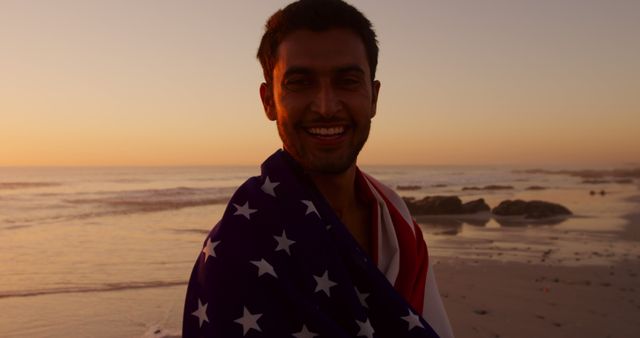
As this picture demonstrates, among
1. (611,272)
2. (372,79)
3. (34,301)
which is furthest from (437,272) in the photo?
(372,79)

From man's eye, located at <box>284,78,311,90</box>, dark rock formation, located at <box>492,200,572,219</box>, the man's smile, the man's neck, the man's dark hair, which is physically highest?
the man's dark hair

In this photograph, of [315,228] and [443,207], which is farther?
[443,207]

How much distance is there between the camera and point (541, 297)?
8117 millimetres

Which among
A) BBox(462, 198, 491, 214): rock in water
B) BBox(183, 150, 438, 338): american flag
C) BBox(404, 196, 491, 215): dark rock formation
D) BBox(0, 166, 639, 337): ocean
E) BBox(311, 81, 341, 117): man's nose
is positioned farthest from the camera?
BBox(462, 198, 491, 214): rock in water

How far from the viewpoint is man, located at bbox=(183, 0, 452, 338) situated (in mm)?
1701

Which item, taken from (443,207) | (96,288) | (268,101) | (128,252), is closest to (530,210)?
(443,207)

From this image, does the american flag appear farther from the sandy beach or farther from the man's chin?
the sandy beach

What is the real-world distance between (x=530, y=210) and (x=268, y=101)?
17.7m

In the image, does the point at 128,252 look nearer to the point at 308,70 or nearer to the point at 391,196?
the point at 391,196

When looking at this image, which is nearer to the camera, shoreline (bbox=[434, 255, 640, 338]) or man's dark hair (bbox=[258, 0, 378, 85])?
man's dark hair (bbox=[258, 0, 378, 85])

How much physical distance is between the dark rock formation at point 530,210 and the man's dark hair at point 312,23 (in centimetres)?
1707

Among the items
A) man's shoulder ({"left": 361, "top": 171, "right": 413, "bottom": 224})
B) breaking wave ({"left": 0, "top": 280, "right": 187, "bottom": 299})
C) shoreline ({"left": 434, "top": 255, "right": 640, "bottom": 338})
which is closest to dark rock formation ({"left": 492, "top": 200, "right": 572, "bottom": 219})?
shoreline ({"left": 434, "top": 255, "right": 640, "bottom": 338})

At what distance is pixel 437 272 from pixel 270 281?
871 cm

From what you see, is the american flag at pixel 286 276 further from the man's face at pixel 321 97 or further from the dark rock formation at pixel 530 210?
the dark rock formation at pixel 530 210
